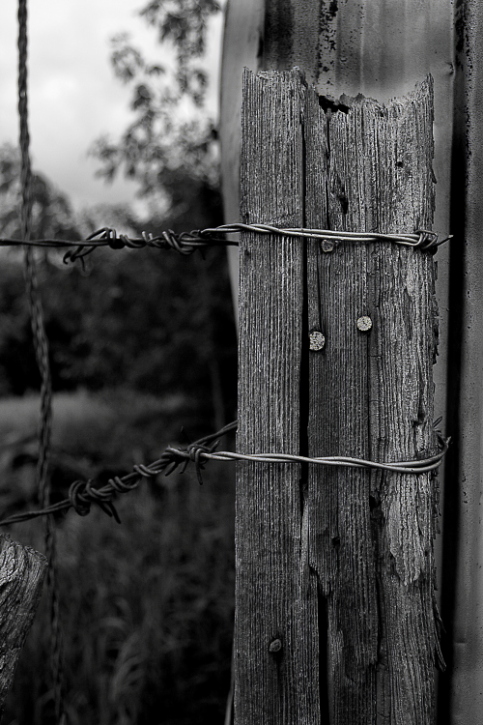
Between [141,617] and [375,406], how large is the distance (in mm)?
2397

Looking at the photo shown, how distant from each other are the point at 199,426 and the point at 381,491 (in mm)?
5363

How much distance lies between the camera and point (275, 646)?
3.15ft

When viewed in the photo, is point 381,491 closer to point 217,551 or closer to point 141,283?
point 217,551

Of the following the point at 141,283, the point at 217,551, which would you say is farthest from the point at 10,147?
the point at 217,551

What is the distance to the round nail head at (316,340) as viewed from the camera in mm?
960

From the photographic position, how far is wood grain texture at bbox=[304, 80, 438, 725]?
945mm

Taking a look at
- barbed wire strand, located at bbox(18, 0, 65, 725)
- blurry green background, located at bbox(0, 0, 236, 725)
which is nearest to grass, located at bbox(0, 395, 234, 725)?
blurry green background, located at bbox(0, 0, 236, 725)

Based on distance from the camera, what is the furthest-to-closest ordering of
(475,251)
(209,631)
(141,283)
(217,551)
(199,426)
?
(199,426), (141,283), (217,551), (209,631), (475,251)

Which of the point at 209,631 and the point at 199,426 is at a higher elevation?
the point at 199,426

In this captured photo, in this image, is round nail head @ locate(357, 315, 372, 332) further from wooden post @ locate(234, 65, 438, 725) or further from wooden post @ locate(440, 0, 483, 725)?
wooden post @ locate(440, 0, 483, 725)

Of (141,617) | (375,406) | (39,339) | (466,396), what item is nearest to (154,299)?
(141,617)

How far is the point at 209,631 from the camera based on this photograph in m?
3.00

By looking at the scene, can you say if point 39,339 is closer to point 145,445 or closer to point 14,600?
point 14,600

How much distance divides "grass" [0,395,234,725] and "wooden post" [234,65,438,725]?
165 centimetres
